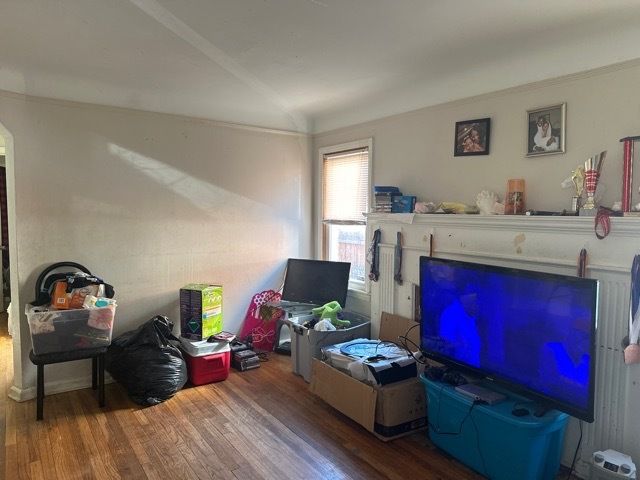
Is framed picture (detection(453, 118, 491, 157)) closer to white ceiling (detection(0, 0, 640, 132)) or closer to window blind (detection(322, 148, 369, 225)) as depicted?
white ceiling (detection(0, 0, 640, 132))

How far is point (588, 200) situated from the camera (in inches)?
86.9

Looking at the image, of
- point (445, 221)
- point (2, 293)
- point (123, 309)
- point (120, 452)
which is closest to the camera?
point (120, 452)

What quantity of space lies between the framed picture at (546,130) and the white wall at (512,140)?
3 centimetres

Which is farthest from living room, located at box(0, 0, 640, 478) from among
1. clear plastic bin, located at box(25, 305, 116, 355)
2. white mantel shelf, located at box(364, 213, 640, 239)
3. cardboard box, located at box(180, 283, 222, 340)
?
clear plastic bin, located at box(25, 305, 116, 355)

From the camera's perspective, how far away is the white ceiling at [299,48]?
2207 millimetres

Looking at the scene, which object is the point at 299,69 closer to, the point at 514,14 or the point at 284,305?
the point at 514,14

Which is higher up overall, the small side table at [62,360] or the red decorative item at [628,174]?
the red decorative item at [628,174]

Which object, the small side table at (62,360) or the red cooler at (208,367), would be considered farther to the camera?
the red cooler at (208,367)

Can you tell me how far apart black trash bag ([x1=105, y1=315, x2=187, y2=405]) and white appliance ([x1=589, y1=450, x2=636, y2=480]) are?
8.58 feet

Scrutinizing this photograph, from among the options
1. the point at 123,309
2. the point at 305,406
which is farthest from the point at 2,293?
the point at 305,406

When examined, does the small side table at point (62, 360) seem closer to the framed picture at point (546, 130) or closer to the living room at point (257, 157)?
the living room at point (257, 157)

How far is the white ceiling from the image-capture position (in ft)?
7.24

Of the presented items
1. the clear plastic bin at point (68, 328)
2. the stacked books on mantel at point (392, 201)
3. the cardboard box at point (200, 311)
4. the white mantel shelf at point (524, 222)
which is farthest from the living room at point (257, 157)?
the clear plastic bin at point (68, 328)

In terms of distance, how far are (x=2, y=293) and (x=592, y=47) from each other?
651 cm
